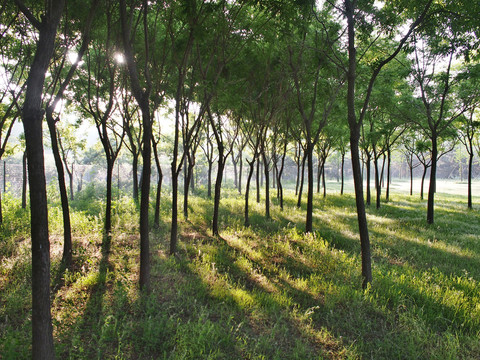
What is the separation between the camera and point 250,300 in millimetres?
4684

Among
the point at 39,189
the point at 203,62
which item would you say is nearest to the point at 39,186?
the point at 39,189

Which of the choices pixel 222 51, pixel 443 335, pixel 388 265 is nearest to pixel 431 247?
pixel 388 265

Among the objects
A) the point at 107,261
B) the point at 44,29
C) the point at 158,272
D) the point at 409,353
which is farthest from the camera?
the point at 107,261

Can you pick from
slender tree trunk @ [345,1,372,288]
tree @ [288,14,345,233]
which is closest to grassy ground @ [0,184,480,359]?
slender tree trunk @ [345,1,372,288]

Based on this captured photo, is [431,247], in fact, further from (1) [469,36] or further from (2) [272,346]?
(2) [272,346]

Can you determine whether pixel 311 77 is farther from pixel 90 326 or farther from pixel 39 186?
pixel 90 326

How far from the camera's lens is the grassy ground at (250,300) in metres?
3.53

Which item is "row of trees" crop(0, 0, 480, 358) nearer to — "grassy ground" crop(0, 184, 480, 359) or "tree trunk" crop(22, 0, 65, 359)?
"tree trunk" crop(22, 0, 65, 359)

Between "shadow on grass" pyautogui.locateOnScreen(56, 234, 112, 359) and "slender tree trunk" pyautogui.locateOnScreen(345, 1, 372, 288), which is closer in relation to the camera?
"shadow on grass" pyautogui.locateOnScreen(56, 234, 112, 359)

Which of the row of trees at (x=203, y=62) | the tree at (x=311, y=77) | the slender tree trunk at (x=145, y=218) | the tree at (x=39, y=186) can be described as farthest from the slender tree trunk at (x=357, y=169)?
the tree at (x=39, y=186)

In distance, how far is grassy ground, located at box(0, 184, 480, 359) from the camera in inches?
139

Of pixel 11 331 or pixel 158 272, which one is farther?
pixel 158 272

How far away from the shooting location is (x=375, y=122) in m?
15.2

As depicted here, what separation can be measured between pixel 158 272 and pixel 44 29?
4834mm
